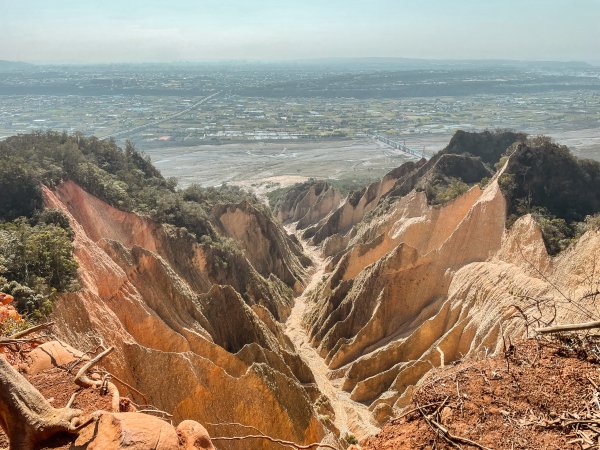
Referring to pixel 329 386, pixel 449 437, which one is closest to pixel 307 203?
pixel 329 386

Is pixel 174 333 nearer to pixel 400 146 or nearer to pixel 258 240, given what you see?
pixel 258 240

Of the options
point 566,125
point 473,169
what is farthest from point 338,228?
point 566,125

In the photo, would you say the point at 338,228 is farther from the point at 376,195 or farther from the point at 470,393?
the point at 470,393

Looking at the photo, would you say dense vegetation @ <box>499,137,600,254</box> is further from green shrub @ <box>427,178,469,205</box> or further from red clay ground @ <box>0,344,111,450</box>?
red clay ground @ <box>0,344,111,450</box>

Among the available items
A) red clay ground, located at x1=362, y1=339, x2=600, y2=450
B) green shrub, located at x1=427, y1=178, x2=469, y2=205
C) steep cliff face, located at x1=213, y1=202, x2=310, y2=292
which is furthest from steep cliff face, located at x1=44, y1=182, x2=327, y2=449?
green shrub, located at x1=427, y1=178, x2=469, y2=205

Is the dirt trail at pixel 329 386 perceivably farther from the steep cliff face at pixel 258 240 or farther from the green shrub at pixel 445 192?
the green shrub at pixel 445 192
